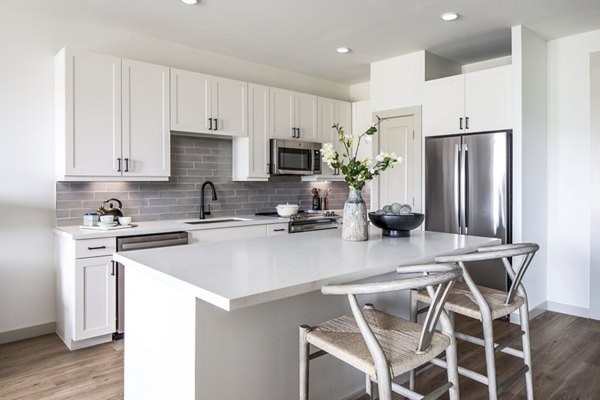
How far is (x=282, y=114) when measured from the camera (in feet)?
15.0

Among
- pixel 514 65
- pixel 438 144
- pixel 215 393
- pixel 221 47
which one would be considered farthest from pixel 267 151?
pixel 215 393

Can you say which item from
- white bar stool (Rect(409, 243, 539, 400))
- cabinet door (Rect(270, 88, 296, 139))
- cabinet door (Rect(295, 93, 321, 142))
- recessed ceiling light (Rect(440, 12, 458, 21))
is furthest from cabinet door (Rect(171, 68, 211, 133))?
white bar stool (Rect(409, 243, 539, 400))

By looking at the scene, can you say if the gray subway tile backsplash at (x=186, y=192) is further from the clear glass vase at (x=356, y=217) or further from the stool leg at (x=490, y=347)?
the stool leg at (x=490, y=347)

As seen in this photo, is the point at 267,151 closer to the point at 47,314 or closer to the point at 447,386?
the point at 47,314

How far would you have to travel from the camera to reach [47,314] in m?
3.40

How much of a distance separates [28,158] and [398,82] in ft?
11.8

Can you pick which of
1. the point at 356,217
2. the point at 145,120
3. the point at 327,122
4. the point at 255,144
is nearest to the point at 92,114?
the point at 145,120

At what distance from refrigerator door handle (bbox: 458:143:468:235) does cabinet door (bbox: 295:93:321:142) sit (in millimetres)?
1680

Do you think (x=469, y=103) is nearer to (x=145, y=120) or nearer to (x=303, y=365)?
(x=145, y=120)

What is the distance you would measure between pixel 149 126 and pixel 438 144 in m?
2.73

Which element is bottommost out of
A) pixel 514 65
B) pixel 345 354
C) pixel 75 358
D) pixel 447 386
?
pixel 75 358

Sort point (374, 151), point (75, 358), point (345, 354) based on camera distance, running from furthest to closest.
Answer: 1. point (374, 151)
2. point (75, 358)
3. point (345, 354)

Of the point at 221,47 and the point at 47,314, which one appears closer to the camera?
the point at 47,314

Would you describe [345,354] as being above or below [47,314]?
above
